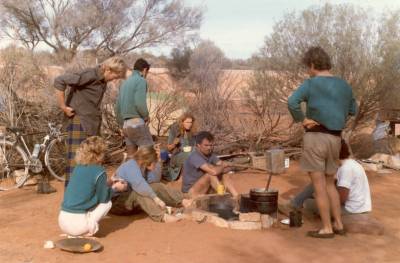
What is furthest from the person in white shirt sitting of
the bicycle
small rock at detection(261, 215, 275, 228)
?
the bicycle

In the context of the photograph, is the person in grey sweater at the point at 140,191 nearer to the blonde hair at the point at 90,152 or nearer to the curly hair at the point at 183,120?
the blonde hair at the point at 90,152

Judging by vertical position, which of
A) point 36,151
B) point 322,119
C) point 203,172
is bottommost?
point 203,172

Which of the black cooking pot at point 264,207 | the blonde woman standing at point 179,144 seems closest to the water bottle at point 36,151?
the blonde woman standing at point 179,144

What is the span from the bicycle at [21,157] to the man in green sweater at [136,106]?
2.03 metres

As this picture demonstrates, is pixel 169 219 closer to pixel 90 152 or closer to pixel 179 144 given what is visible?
pixel 90 152

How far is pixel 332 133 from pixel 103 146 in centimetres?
224

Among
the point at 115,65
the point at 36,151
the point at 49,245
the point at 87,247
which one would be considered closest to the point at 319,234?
the point at 87,247

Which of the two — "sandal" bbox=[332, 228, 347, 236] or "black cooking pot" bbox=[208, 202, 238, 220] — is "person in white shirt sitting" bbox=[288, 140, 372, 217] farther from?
"black cooking pot" bbox=[208, 202, 238, 220]

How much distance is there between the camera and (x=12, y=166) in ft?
29.1

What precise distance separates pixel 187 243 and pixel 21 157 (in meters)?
4.39

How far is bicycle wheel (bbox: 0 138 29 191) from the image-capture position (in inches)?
340

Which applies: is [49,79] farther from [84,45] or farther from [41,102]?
[84,45]

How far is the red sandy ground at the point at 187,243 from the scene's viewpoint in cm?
507

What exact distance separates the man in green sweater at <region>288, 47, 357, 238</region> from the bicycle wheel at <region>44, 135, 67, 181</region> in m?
4.72
